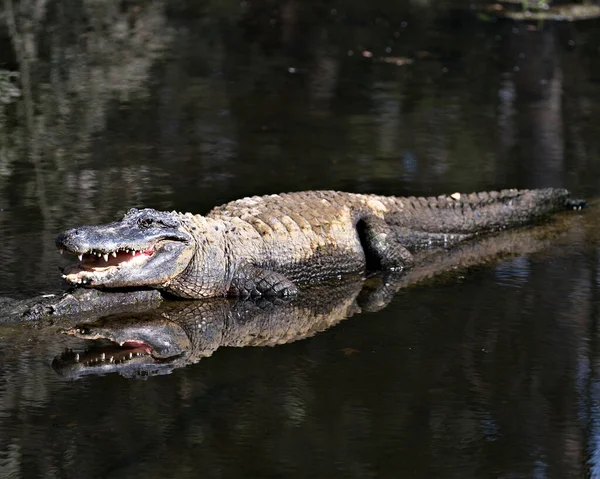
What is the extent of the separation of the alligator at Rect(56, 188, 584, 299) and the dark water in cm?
51

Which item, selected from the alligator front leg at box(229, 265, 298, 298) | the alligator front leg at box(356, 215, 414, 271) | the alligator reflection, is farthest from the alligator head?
the alligator front leg at box(356, 215, 414, 271)

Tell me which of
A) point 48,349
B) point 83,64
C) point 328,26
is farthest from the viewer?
point 328,26

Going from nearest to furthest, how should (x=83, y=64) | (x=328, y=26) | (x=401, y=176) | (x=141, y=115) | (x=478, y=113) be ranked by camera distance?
1. (x=401, y=176)
2. (x=141, y=115)
3. (x=478, y=113)
4. (x=83, y=64)
5. (x=328, y=26)

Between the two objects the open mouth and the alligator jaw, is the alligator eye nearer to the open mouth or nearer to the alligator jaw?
the open mouth

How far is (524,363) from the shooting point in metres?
6.40

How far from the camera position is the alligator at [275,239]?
7031mm

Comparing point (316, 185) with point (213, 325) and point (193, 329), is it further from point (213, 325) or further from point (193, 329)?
point (193, 329)

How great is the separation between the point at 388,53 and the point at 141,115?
4734 mm

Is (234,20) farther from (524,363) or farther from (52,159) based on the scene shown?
(524,363)

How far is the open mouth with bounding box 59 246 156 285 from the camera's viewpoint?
682 cm

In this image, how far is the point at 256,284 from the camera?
7.43m

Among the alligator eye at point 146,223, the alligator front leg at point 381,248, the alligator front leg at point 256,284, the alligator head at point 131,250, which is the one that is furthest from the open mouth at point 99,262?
the alligator front leg at point 381,248

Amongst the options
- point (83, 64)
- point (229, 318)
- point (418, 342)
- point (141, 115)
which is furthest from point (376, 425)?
point (83, 64)

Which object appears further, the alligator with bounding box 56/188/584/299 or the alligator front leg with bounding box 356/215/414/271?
the alligator front leg with bounding box 356/215/414/271
